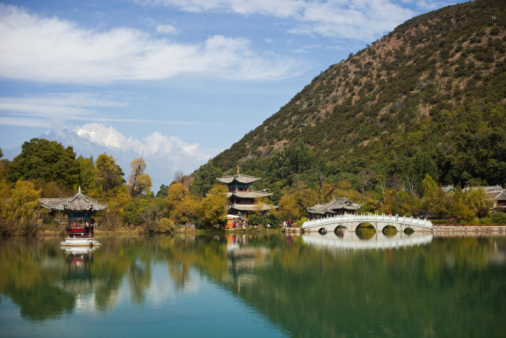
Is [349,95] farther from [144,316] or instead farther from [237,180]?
[144,316]

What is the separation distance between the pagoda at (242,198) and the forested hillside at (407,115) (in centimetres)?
1046

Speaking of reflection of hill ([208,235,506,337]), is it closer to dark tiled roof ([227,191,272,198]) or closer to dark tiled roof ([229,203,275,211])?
dark tiled roof ([229,203,275,211])

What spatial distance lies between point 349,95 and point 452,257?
88.4 meters

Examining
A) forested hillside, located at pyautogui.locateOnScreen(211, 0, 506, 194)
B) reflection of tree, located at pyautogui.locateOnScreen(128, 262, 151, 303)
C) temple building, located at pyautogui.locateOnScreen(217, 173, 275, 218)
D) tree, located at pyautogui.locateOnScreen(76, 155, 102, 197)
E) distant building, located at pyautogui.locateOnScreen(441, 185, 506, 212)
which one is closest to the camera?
reflection of tree, located at pyautogui.locateOnScreen(128, 262, 151, 303)

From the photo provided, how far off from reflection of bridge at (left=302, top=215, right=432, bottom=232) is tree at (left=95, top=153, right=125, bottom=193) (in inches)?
827

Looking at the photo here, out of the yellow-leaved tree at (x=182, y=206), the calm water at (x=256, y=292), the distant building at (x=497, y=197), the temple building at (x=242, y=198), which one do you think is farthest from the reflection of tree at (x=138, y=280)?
the distant building at (x=497, y=197)

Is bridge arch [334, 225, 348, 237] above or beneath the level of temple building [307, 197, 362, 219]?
beneath

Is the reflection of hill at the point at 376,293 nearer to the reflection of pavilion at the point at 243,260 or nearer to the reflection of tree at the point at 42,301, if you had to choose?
the reflection of pavilion at the point at 243,260

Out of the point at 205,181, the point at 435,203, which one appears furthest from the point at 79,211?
the point at 205,181

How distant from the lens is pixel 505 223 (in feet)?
151

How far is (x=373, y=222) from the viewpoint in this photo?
4566cm

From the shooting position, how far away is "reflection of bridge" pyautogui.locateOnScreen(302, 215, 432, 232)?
45.3 meters

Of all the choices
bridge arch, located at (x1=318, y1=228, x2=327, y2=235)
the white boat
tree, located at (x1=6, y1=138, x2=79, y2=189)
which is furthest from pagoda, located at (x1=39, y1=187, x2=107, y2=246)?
bridge arch, located at (x1=318, y1=228, x2=327, y2=235)

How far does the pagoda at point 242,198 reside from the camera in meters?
56.6
